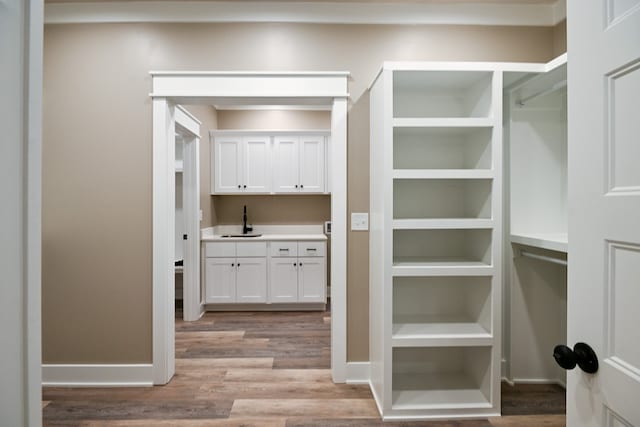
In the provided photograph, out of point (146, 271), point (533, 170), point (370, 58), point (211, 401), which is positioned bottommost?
point (211, 401)

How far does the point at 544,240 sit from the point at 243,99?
2.15 metres

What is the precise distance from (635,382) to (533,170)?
2.23m

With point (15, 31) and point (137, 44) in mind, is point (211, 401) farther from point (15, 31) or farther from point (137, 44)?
point (137, 44)

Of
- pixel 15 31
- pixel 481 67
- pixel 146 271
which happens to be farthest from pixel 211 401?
pixel 481 67

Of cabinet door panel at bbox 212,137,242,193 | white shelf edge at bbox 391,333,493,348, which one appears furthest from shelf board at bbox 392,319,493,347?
cabinet door panel at bbox 212,137,242,193

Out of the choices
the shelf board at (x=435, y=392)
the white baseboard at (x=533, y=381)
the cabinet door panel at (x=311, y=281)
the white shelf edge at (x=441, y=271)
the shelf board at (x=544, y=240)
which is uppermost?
the shelf board at (x=544, y=240)

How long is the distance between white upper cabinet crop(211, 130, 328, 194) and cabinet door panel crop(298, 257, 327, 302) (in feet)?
3.43

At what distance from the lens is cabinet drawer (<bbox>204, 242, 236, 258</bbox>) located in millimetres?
4500

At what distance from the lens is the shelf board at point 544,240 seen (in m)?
2.11

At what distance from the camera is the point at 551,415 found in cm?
229

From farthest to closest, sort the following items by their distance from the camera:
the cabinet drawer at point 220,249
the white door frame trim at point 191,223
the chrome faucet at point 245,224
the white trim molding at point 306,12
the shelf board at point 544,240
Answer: the chrome faucet at point 245,224, the cabinet drawer at point 220,249, the white door frame trim at point 191,223, the white trim molding at point 306,12, the shelf board at point 544,240

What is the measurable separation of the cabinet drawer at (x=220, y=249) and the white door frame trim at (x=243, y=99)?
1.78 metres

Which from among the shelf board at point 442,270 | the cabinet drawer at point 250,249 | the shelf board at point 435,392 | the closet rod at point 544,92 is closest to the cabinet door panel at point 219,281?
the cabinet drawer at point 250,249

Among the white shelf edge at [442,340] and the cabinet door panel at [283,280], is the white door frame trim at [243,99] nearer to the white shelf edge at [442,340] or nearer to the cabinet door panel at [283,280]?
the white shelf edge at [442,340]
